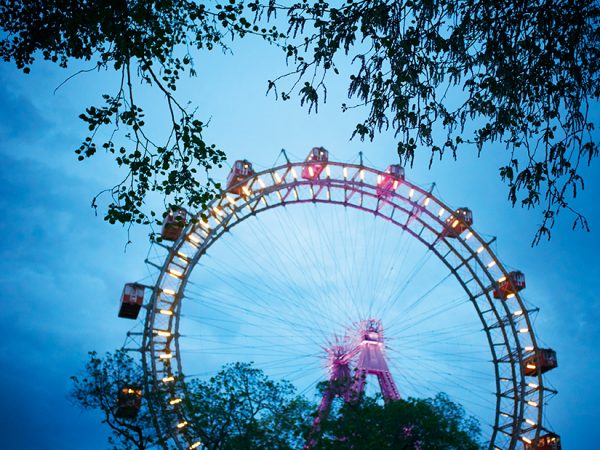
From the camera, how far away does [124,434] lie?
24.5m

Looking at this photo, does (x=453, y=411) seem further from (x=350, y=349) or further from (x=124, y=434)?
(x=124, y=434)

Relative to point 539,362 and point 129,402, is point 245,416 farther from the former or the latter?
point 539,362

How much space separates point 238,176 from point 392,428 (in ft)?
53.7

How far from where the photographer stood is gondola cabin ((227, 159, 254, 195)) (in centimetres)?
3338

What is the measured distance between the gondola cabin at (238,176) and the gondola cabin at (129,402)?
1230cm

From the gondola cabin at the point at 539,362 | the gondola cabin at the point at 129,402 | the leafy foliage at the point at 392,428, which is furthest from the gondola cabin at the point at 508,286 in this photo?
the gondola cabin at the point at 129,402

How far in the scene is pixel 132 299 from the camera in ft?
98.7

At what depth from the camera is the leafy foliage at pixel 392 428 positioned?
933 inches

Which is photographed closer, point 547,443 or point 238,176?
point 547,443

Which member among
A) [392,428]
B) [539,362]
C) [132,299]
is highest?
[132,299]

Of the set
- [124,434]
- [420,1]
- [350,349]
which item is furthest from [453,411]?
[420,1]

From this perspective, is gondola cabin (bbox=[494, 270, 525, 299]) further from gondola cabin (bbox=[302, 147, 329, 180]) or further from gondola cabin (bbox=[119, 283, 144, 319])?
gondola cabin (bbox=[119, 283, 144, 319])

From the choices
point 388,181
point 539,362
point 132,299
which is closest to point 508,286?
point 539,362

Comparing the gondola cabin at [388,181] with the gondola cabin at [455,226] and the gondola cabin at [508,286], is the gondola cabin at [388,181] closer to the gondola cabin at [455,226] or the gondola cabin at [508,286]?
the gondola cabin at [455,226]
